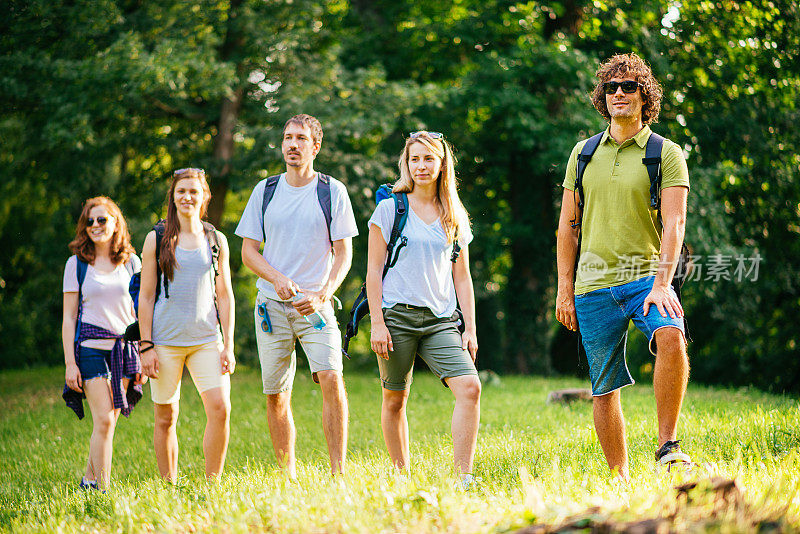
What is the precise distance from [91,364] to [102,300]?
0.50 metres

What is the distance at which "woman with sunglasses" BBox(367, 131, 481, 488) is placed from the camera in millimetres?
4910

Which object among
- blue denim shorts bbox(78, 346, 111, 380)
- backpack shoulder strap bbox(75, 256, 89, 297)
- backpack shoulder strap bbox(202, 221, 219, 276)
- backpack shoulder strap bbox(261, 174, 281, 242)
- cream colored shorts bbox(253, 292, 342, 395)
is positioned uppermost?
backpack shoulder strap bbox(261, 174, 281, 242)

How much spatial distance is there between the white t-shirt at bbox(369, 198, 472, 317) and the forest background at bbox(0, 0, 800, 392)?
8577 mm

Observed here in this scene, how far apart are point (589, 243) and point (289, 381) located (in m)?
2.32

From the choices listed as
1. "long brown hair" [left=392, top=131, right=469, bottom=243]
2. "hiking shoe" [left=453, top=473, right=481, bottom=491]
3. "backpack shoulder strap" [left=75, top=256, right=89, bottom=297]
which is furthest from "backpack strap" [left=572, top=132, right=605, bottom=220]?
"backpack shoulder strap" [left=75, top=256, right=89, bottom=297]

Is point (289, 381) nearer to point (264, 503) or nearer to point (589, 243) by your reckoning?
point (264, 503)

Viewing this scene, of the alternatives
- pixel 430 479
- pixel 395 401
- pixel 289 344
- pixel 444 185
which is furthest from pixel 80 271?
pixel 430 479

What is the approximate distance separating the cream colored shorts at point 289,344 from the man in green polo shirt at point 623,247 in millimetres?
1608

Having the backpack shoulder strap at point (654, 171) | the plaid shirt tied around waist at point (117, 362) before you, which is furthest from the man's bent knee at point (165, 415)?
the backpack shoulder strap at point (654, 171)

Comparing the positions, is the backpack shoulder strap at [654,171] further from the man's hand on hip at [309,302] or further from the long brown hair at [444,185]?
the man's hand on hip at [309,302]

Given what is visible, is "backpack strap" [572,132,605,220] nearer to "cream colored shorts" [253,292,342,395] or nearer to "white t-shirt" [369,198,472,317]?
"white t-shirt" [369,198,472,317]

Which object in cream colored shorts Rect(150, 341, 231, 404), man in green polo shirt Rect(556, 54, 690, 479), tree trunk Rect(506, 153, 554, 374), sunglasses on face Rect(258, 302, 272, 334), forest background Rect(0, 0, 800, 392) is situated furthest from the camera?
tree trunk Rect(506, 153, 554, 374)

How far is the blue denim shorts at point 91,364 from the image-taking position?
231 inches

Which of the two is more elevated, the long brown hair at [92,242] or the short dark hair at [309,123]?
the short dark hair at [309,123]
